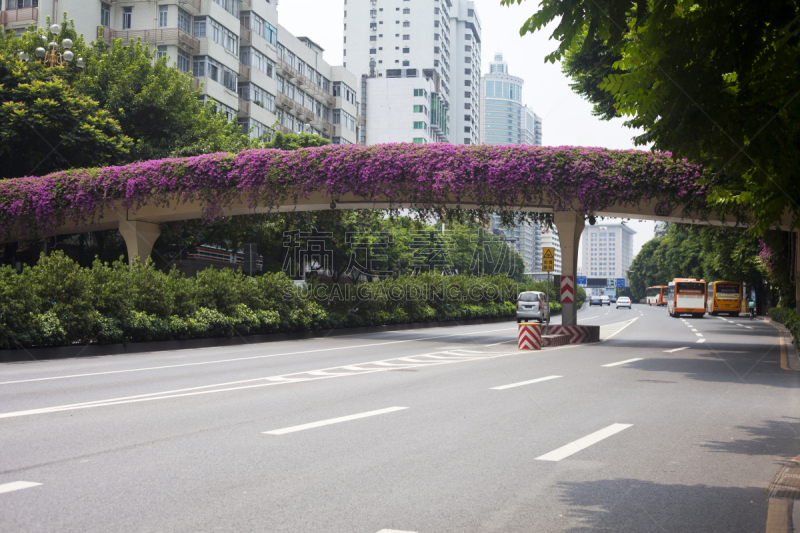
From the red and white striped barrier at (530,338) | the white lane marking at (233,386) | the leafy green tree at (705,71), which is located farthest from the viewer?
the red and white striped barrier at (530,338)


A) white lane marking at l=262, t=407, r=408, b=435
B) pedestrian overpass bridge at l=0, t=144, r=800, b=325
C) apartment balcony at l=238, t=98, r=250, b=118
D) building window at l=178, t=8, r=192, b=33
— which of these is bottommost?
white lane marking at l=262, t=407, r=408, b=435

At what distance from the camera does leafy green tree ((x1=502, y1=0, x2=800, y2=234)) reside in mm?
4617

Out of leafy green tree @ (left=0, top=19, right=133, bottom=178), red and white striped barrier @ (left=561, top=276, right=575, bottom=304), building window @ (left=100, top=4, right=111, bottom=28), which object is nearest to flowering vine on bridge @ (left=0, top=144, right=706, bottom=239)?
red and white striped barrier @ (left=561, top=276, right=575, bottom=304)

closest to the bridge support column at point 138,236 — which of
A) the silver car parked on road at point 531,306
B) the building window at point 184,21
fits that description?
the silver car parked on road at point 531,306

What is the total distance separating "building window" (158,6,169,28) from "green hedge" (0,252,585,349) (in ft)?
95.0

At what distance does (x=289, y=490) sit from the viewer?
5.17 meters

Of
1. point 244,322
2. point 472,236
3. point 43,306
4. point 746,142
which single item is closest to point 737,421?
point 746,142

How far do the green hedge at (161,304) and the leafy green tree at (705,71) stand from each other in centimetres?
1471

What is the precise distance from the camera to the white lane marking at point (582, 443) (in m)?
6.56

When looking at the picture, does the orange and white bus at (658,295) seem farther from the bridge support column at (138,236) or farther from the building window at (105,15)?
the bridge support column at (138,236)

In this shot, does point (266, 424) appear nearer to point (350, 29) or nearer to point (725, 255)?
point (725, 255)

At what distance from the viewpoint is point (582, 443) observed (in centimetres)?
720

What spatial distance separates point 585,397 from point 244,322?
48.2ft

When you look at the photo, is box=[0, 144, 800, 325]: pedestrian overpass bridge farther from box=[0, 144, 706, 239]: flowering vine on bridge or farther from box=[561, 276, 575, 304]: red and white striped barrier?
box=[561, 276, 575, 304]: red and white striped barrier
